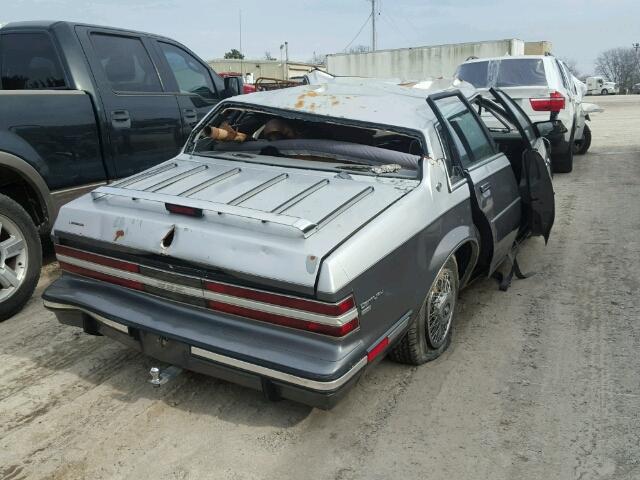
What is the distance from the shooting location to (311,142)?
12.8 ft

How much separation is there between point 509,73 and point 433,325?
6.92m

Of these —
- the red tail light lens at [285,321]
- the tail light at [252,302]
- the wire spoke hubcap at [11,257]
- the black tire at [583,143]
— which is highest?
the tail light at [252,302]

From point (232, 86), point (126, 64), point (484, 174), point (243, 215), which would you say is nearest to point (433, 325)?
point (484, 174)

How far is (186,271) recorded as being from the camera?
2.76 meters

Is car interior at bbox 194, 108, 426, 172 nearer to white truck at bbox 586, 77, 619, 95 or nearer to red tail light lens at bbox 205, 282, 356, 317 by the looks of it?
red tail light lens at bbox 205, 282, 356, 317

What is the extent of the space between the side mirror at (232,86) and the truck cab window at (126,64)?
0.99m

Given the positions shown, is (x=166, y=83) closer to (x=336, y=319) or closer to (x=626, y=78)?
(x=336, y=319)

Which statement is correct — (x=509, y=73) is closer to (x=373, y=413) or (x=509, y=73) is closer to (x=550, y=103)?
(x=550, y=103)

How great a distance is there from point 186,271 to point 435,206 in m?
1.39

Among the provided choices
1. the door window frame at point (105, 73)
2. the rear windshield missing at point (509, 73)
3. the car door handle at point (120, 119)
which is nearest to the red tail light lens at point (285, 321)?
the car door handle at point (120, 119)

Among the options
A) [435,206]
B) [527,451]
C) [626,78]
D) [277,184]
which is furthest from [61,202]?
[626,78]

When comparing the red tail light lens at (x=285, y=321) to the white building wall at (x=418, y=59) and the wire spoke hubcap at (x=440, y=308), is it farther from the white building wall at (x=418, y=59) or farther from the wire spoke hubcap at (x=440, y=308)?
the white building wall at (x=418, y=59)

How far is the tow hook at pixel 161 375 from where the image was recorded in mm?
2881

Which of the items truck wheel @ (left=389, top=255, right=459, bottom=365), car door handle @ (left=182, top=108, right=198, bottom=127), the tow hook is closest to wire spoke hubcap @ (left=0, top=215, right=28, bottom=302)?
the tow hook
